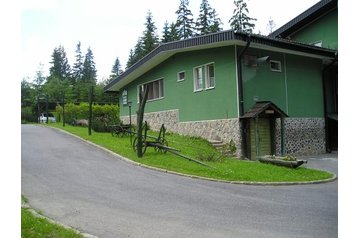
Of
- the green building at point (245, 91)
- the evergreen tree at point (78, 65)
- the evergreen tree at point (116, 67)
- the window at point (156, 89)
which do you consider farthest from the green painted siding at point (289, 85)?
the evergreen tree at point (116, 67)

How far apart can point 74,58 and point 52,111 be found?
30.1 metres

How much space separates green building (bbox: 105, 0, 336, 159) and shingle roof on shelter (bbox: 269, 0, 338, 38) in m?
2.59

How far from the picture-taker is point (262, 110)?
12.2 metres

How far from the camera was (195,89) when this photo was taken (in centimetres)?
1462

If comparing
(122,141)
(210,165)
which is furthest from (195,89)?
(210,165)

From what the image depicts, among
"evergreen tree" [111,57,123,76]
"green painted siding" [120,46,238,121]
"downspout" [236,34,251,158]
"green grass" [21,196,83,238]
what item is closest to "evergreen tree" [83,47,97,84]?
"evergreen tree" [111,57,123,76]

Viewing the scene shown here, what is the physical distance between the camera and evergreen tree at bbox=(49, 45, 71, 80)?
41.6 meters

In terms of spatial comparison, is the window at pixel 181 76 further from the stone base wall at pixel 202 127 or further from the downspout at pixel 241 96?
the downspout at pixel 241 96

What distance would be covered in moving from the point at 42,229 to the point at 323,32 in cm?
1654

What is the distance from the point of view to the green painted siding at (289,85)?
1319 centimetres

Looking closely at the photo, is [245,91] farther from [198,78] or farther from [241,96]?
[198,78]

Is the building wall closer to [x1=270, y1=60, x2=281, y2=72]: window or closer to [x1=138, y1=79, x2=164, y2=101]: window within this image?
[x1=270, y1=60, x2=281, y2=72]: window

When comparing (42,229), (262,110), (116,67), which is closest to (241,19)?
(262,110)
